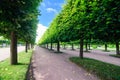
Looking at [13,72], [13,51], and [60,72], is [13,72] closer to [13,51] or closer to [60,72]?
[60,72]

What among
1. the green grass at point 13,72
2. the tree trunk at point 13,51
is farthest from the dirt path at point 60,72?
the tree trunk at point 13,51

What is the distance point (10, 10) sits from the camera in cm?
651

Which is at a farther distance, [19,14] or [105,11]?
[105,11]

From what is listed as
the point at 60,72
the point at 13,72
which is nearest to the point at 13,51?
the point at 13,72

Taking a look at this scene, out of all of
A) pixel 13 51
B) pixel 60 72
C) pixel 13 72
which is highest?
pixel 13 51

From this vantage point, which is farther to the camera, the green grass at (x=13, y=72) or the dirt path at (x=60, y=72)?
the dirt path at (x=60, y=72)

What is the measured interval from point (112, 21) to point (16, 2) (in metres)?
5.69

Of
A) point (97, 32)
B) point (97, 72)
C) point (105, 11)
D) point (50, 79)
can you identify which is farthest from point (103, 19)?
point (50, 79)

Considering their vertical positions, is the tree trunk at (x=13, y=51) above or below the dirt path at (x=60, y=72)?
above

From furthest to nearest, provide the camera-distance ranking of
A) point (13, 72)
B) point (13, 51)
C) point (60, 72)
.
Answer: point (13, 51) → point (60, 72) → point (13, 72)

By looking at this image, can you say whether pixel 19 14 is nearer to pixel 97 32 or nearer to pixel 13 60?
pixel 97 32

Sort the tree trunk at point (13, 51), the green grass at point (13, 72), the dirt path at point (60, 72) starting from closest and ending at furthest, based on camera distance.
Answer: the green grass at point (13, 72) → the dirt path at point (60, 72) → the tree trunk at point (13, 51)

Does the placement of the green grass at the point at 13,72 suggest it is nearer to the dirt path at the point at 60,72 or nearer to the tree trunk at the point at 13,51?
the dirt path at the point at 60,72

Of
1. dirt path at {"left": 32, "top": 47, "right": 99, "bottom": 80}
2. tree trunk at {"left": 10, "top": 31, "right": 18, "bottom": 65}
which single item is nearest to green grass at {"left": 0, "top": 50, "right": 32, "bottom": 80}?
dirt path at {"left": 32, "top": 47, "right": 99, "bottom": 80}
